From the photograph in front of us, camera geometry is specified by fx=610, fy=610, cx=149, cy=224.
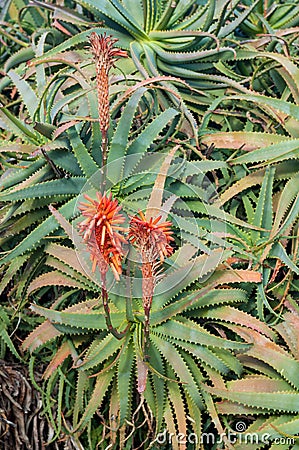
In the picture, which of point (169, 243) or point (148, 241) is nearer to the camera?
point (148, 241)

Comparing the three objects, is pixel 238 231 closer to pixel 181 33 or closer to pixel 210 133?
pixel 210 133

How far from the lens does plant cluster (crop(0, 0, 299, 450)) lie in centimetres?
107

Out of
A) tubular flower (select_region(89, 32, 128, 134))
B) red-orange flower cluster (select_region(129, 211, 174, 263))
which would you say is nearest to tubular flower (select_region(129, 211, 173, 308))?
red-orange flower cluster (select_region(129, 211, 174, 263))

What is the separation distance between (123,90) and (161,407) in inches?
23.3

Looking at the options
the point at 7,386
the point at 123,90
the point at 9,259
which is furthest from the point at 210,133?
the point at 7,386

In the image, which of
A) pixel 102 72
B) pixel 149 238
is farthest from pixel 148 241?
pixel 102 72

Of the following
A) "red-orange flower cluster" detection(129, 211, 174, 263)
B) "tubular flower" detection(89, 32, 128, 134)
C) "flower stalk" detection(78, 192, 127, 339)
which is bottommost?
"flower stalk" detection(78, 192, 127, 339)

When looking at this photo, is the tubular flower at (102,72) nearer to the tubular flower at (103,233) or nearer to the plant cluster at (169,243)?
the tubular flower at (103,233)

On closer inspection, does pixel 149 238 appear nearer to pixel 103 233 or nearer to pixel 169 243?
pixel 103 233

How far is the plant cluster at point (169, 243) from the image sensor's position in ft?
3.52

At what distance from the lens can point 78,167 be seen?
1.14 meters

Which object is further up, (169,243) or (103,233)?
(169,243)

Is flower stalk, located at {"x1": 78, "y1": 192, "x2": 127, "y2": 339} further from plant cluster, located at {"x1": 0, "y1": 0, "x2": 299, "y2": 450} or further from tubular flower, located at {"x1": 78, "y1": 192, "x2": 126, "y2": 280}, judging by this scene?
plant cluster, located at {"x1": 0, "y1": 0, "x2": 299, "y2": 450}

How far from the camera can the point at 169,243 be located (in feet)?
3.37
